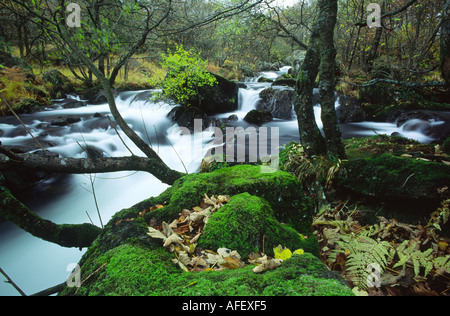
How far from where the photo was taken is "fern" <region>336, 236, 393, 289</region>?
1718mm

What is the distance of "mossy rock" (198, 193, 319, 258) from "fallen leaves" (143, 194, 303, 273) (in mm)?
63

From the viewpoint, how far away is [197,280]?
44.6 inches

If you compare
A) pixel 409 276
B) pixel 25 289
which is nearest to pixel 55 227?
pixel 25 289

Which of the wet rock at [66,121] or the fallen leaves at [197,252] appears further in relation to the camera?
the wet rock at [66,121]

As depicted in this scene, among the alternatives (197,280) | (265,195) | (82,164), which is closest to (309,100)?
(265,195)

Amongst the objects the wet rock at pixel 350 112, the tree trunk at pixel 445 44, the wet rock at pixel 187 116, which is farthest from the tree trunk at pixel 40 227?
the wet rock at pixel 350 112

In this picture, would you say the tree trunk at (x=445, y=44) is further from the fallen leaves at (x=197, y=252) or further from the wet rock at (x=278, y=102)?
the wet rock at (x=278, y=102)

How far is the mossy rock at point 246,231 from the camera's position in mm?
1581

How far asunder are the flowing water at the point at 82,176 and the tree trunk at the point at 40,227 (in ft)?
1.25

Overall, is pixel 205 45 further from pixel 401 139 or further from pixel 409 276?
pixel 409 276

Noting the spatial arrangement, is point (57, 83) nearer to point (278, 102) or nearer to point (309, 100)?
point (278, 102)

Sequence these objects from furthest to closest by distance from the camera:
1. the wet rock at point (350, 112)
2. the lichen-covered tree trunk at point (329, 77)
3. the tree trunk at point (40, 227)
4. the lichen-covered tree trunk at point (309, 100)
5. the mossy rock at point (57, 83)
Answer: the mossy rock at point (57, 83)
the wet rock at point (350, 112)
the lichen-covered tree trunk at point (309, 100)
the lichen-covered tree trunk at point (329, 77)
the tree trunk at point (40, 227)

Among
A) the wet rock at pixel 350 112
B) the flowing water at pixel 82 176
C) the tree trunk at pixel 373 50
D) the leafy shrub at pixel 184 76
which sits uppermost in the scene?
the tree trunk at pixel 373 50

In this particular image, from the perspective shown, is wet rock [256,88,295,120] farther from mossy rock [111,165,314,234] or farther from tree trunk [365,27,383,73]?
mossy rock [111,165,314,234]
